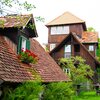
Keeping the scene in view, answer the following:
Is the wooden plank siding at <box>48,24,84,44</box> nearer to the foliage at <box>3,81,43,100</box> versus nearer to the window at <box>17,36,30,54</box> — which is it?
the window at <box>17,36,30,54</box>

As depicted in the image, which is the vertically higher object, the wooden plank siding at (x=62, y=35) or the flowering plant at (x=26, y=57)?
the wooden plank siding at (x=62, y=35)

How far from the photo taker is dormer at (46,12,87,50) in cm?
5141

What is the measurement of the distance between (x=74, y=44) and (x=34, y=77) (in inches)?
1199

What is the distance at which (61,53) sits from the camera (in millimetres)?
45188

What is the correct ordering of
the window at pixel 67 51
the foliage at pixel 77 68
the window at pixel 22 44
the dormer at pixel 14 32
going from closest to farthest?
the dormer at pixel 14 32 → the window at pixel 22 44 → the foliage at pixel 77 68 → the window at pixel 67 51

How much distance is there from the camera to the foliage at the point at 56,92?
15359 millimetres

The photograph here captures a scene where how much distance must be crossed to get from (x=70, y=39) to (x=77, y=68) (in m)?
5.31

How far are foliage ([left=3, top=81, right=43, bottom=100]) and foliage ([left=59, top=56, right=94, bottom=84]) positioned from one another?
84.9 ft

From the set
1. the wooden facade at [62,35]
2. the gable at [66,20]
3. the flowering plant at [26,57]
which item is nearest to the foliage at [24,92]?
the flowering plant at [26,57]

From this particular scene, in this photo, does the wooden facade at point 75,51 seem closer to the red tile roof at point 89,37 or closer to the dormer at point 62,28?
the red tile roof at point 89,37

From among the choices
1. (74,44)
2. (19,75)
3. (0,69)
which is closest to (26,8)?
(0,69)

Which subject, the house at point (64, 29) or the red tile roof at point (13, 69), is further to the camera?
the house at point (64, 29)

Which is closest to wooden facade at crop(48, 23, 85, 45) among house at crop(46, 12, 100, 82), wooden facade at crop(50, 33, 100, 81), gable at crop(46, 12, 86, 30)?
house at crop(46, 12, 100, 82)

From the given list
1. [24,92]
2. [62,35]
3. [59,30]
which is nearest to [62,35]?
[62,35]
